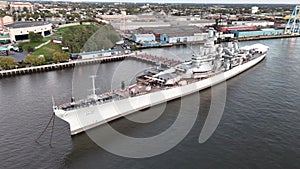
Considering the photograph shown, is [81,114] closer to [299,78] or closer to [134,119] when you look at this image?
[134,119]

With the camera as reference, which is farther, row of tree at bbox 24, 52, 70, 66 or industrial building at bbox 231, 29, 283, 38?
industrial building at bbox 231, 29, 283, 38

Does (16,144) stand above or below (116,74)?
below

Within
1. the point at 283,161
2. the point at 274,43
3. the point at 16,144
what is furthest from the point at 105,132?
the point at 274,43

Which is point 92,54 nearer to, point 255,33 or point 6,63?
point 6,63

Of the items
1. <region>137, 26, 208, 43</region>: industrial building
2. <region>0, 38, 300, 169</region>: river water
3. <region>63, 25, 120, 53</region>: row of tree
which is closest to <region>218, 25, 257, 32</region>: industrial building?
<region>137, 26, 208, 43</region>: industrial building

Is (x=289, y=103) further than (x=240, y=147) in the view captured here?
Yes

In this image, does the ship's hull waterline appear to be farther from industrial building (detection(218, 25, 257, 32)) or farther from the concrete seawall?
industrial building (detection(218, 25, 257, 32))

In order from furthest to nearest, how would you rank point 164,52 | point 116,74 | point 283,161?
point 164,52 < point 116,74 < point 283,161
